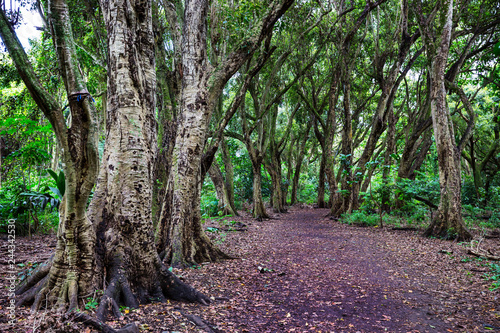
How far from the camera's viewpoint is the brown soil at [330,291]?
3.63 m

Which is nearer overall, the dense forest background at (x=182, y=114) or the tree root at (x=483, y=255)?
the dense forest background at (x=182, y=114)

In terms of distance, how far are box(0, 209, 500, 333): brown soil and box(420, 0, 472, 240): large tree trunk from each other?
2.10 ft

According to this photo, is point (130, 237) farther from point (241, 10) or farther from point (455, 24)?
A: point (455, 24)

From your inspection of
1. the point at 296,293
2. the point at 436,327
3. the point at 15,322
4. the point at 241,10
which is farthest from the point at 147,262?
the point at 241,10

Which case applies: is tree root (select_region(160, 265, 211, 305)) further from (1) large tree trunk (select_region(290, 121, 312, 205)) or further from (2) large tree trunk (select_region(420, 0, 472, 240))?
(1) large tree trunk (select_region(290, 121, 312, 205))

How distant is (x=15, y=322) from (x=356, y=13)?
52.4 ft

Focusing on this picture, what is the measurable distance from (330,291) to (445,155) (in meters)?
6.19

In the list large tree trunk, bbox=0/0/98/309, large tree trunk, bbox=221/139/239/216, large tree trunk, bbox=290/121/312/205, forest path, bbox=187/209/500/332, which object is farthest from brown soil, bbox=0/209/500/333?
large tree trunk, bbox=290/121/312/205

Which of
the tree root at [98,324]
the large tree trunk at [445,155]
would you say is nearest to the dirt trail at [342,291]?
the tree root at [98,324]

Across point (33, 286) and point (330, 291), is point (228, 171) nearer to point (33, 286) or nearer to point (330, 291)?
point (330, 291)

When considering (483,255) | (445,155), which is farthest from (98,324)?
(445,155)

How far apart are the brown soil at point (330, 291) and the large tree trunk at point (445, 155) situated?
0.64 meters

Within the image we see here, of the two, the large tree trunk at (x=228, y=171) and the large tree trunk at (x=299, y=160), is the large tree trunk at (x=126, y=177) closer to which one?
the large tree trunk at (x=228, y=171)

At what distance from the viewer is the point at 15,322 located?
9.02ft
